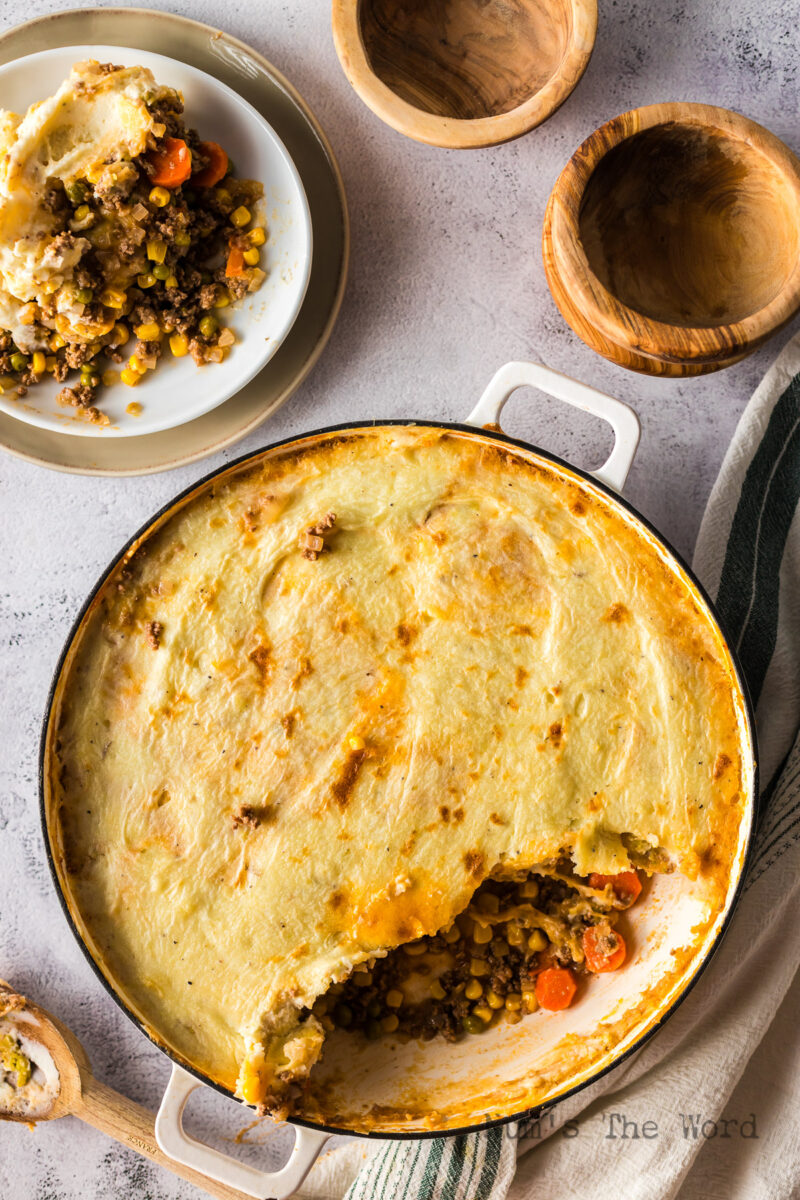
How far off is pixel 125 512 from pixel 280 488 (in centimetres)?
76

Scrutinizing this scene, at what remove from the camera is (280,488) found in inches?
105

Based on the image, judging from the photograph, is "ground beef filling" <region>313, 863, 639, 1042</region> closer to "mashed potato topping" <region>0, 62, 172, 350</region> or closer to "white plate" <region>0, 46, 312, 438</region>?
"white plate" <region>0, 46, 312, 438</region>

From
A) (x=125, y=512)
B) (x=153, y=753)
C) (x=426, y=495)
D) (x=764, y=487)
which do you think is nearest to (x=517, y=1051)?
(x=153, y=753)

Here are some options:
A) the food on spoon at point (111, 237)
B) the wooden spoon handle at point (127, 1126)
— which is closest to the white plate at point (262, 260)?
the food on spoon at point (111, 237)

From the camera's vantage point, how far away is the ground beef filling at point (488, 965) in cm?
292

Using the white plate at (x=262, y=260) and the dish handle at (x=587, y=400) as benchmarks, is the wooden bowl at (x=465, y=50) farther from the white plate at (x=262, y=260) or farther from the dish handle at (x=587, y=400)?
the dish handle at (x=587, y=400)

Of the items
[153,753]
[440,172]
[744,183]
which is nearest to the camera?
[153,753]

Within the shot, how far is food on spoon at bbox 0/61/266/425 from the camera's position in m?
2.70

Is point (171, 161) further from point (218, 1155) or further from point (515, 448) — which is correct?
point (218, 1155)

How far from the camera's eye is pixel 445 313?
3.13 metres

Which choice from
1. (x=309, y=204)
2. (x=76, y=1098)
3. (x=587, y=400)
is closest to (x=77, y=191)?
(x=309, y=204)

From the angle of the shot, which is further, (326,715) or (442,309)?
(442,309)

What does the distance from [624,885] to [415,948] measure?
0.70 meters

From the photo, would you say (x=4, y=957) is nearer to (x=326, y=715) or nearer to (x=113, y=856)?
(x=113, y=856)
